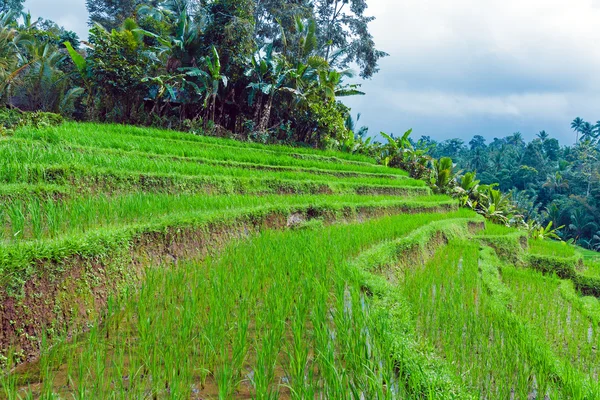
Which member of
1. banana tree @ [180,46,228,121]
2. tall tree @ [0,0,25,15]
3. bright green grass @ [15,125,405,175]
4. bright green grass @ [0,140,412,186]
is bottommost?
bright green grass @ [0,140,412,186]

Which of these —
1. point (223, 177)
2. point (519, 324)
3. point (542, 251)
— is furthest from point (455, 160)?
point (519, 324)

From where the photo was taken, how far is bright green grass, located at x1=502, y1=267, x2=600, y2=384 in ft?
8.14

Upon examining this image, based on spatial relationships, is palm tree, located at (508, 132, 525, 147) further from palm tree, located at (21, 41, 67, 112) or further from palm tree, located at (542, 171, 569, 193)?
palm tree, located at (21, 41, 67, 112)

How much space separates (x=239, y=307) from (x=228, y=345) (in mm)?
289

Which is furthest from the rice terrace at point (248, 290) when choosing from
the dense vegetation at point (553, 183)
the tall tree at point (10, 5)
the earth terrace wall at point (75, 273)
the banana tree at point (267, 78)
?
the tall tree at point (10, 5)

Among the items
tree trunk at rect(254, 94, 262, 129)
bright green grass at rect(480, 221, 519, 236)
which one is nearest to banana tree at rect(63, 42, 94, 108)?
tree trunk at rect(254, 94, 262, 129)

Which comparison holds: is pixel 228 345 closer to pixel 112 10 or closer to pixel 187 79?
pixel 187 79

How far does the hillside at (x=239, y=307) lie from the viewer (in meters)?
1.62

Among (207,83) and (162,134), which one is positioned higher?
(207,83)

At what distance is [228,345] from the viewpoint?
1.96 metres

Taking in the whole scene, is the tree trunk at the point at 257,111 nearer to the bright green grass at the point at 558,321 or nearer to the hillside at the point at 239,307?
the hillside at the point at 239,307

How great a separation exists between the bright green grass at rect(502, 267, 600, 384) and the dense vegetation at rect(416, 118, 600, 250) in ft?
48.4

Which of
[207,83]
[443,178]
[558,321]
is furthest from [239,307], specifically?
[443,178]

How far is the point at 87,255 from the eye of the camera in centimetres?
239
